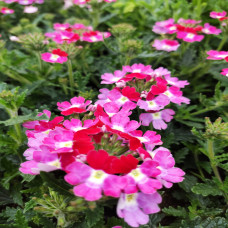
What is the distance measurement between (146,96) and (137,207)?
64 centimetres

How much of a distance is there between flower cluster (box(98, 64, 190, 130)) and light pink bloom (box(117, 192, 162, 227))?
46 cm

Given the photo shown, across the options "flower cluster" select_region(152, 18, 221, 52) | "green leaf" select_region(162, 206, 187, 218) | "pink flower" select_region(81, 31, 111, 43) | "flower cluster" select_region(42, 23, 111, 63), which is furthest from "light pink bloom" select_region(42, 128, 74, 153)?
"flower cluster" select_region(152, 18, 221, 52)

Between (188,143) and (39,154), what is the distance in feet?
3.82

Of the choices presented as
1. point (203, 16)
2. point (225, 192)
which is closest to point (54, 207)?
point (225, 192)

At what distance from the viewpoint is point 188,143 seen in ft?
6.15

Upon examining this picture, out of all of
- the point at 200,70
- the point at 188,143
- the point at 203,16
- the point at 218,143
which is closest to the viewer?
the point at 218,143

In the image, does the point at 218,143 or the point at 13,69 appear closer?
the point at 218,143

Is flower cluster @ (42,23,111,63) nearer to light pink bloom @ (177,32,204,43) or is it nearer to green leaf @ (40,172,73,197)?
light pink bloom @ (177,32,204,43)

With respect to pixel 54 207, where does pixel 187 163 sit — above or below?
below

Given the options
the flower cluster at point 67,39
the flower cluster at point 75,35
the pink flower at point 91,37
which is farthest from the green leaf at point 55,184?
the pink flower at point 91,37

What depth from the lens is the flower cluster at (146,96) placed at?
141cm

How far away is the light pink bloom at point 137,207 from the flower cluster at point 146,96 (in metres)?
0.46

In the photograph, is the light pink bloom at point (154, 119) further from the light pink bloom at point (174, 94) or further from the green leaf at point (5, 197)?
the green leaf at point (5, 197)

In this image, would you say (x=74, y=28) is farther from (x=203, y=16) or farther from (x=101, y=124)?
(x=101, y=124)
